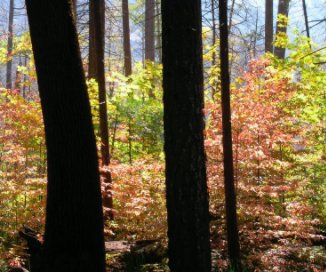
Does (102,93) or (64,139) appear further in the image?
(102,93)

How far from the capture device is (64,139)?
4.46m

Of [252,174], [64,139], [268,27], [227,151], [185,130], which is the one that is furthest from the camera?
[268,27]

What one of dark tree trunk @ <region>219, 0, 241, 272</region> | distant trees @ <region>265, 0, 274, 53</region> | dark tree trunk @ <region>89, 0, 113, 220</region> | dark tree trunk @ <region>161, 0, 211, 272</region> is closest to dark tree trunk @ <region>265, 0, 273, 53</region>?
distant trees @ <region>265, 0, 274, 53</region>

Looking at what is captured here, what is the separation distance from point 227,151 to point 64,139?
2896mm

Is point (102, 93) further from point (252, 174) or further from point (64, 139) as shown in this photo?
point (64, 139)

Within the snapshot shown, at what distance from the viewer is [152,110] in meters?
11.4

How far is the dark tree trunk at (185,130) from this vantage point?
468 cm

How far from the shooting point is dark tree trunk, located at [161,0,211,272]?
15.4ft

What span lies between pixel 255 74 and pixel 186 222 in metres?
4.80

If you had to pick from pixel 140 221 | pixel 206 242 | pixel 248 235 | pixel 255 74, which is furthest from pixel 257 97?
pixel 206 242

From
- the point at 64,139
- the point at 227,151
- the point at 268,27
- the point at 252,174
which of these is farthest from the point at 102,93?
the point at 268,27

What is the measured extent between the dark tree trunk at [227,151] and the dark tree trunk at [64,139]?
101 inches

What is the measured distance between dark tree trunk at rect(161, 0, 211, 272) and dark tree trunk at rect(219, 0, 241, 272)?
1.54 m

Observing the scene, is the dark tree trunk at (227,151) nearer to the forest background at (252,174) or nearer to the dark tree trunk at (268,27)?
the forest background at (252,174)
